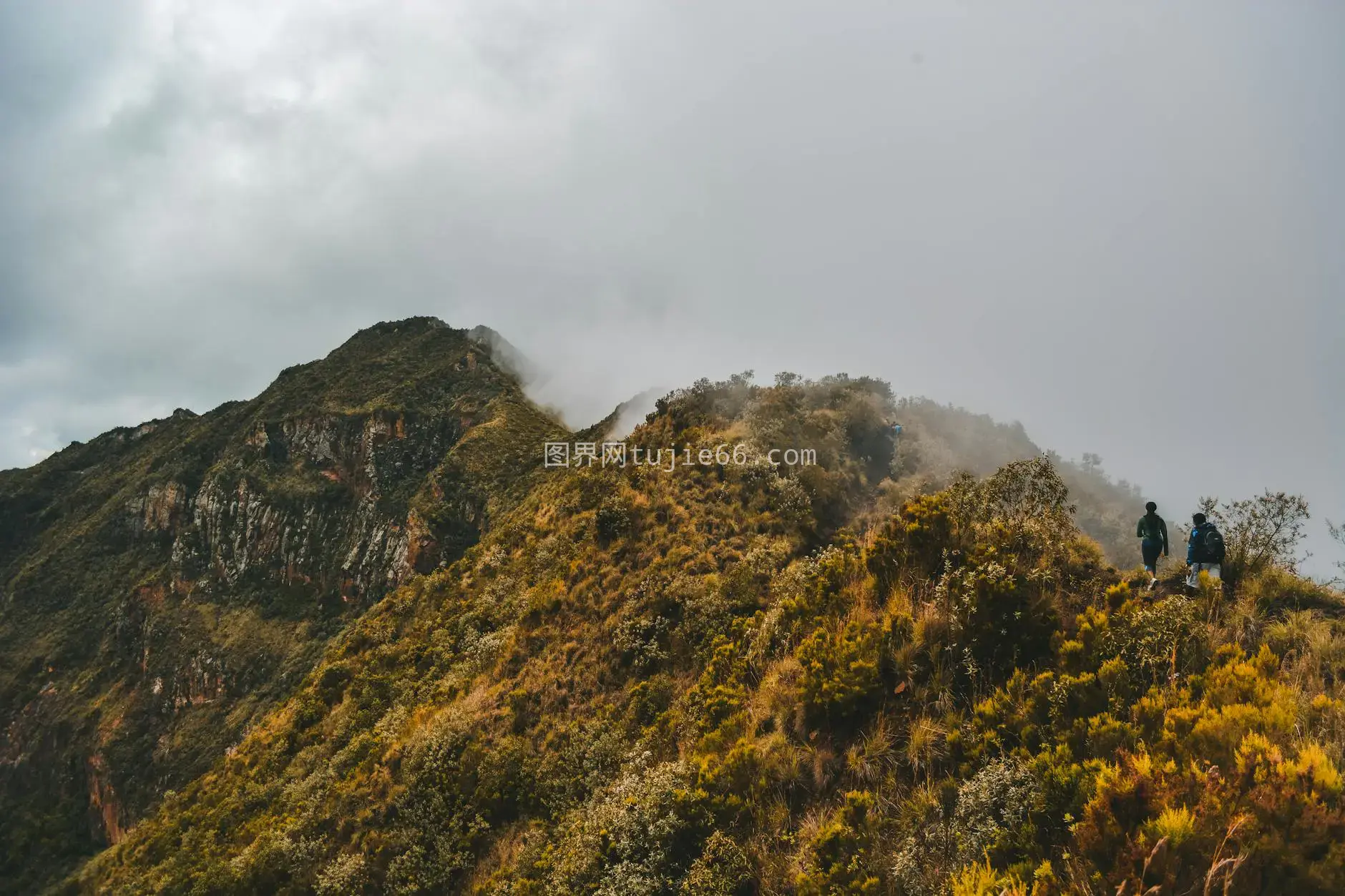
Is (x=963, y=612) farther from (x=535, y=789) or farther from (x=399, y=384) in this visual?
(x=399, y=384)

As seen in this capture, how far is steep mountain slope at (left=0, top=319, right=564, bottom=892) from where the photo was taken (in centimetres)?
6244

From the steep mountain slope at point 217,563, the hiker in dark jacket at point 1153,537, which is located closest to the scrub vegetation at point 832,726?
the hiker in dark jacket at point 1153,537

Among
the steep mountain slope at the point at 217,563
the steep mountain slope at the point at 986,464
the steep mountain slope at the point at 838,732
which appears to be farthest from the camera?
the steep mountain slope at the point at 217,563

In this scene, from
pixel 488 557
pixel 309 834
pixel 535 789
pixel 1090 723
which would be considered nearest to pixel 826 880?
pixel 1090 723

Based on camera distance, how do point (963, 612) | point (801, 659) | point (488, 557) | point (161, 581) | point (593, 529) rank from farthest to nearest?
point (161, 581), point (488, 557), point (593, 529), point (801, 659), point (963, 612)

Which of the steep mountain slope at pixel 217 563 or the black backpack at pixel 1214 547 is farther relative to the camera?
the steep mountain slope at pixel 217 563

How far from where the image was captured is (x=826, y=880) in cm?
556

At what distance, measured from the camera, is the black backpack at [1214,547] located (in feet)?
25.3

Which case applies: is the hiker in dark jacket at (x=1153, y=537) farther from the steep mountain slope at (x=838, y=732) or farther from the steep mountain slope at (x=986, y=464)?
the steep mountain slope at (x=986, y=464)

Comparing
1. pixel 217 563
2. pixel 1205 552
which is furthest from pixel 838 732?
pixel 217 563

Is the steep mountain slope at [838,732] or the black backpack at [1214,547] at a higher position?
the black backpack at [1214,547]

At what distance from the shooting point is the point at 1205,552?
779 centimetres

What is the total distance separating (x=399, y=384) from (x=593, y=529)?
283 ft

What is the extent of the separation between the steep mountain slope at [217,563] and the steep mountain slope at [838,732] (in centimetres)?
4651
